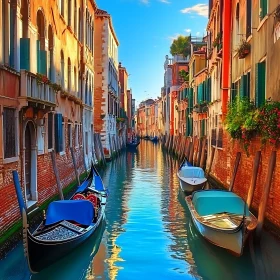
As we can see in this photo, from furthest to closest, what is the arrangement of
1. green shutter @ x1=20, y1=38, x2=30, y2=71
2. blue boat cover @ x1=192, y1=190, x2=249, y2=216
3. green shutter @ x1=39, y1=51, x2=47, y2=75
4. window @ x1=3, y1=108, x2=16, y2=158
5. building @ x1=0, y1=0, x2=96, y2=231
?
green shutter @ x1=39, y1=51, x2=47, y2=75 → blue boat cover @ x1=192, y1=190, x2=249, y2=216 → green shutter @ x1=20, y1=38, x2=30, y2=71 → building @ x1=0, y1=0, x2=96, y2=231 → window @ x1=3, y1=108, x2=16, y2=158

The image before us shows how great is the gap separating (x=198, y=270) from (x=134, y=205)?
4587mm

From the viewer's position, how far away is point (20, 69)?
636 centimetres

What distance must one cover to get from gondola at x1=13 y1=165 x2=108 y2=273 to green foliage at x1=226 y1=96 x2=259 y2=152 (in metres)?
2.80

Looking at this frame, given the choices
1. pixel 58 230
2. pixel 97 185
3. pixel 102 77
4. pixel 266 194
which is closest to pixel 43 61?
pixel 97 185

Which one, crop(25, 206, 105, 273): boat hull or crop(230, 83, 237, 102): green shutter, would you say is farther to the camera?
crop(230, 83, 237, 102): green shutter

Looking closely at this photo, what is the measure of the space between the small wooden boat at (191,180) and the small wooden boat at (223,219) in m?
2.90

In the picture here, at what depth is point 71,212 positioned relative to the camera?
6.40m

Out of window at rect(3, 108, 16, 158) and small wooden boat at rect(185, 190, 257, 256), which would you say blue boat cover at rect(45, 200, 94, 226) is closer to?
window at rect(3, 108, 16, 158)

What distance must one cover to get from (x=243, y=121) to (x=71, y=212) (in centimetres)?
347

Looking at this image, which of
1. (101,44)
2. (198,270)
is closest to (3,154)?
(198,270)

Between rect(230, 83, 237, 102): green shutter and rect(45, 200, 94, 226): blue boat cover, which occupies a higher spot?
rect(230, 83, 237, 102): green shutter

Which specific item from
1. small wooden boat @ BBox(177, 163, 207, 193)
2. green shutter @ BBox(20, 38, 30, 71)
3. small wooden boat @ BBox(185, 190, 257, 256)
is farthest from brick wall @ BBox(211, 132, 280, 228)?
green shutter @ BBox(20, 38, 30, 71)

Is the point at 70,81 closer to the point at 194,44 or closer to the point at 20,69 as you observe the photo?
the point at 20,69

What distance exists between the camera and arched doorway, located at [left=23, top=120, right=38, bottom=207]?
7.25 m
